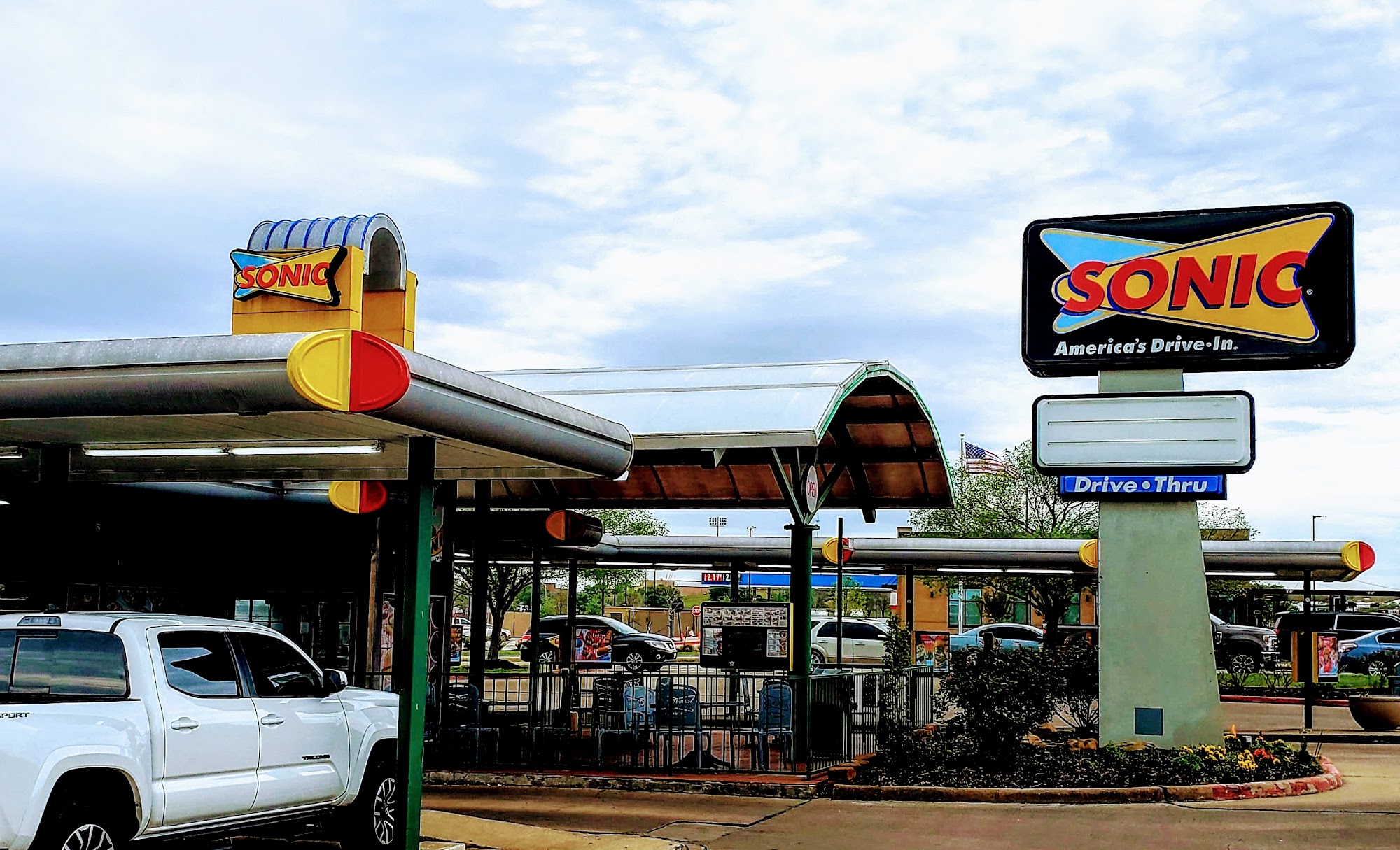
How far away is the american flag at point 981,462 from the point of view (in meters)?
48.1

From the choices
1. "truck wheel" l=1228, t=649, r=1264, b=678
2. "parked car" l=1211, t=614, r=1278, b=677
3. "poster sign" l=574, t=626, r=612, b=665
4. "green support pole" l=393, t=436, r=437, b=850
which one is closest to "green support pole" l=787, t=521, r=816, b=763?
"green support pole" l=393, t=436, r=437, b=850

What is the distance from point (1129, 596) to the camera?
17.5 meters

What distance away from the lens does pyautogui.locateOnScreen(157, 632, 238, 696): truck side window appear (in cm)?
934

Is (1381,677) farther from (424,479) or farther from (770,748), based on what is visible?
(424,479)

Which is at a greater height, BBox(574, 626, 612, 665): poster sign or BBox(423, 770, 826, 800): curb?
BBox(574, 626, 612, 665): poster sign

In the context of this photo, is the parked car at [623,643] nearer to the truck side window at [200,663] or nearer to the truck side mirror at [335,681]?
the truck side mirror at [335,681]

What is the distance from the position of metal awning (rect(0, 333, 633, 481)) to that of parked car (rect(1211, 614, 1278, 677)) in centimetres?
3320

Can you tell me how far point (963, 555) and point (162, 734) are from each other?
Answer: 26.2 meters

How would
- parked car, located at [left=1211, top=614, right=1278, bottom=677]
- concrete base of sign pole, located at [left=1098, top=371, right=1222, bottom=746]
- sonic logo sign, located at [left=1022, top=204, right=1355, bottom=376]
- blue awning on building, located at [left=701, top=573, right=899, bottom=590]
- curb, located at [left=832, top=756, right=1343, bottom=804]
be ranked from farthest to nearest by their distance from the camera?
blue awning on building, located at [left=701, top=573, right=899, bottom=590] → parked car, located at [left=1211, top=614, right=1278, bottom=677] → sonic logo sign, located at [left=1022, top=204, right=1355, bottom=376] → concrete base of sign pole, located at [left=1098, top=371, right=1222, bottom=746] → curb, located at [left=832, top=756, right=1343, bottom=804]

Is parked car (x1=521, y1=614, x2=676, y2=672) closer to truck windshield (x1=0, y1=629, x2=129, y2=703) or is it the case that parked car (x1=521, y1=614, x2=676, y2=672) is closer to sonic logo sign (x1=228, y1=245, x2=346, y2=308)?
sonic logo sign (x1=228, y1=245, x2=346, y2=308)

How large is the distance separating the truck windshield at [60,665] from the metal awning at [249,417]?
60.0 inches

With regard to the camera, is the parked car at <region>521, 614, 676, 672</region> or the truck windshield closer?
the truck windshield

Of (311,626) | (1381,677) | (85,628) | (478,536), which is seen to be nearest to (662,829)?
(85,628)

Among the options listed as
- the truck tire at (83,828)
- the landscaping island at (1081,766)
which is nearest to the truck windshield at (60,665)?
the truck tire at (83,828)
